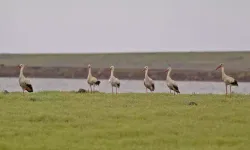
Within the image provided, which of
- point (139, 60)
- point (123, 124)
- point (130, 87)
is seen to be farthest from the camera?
point (139, 60)

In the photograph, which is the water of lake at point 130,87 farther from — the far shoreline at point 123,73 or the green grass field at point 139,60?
the green grass field at point 139,60

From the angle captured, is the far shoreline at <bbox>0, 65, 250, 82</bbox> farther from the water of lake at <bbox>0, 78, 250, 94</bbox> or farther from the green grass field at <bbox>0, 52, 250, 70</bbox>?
the water of lake at <bbox>0, 78, 250, 94</bbox>

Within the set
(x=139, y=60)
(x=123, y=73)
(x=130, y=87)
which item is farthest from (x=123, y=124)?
(x=139, y=60)

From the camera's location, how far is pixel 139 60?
119562 millimetres

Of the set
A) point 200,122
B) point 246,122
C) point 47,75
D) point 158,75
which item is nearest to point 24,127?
point 200,122

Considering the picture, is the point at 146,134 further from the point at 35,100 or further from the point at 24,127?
the point at 35,100

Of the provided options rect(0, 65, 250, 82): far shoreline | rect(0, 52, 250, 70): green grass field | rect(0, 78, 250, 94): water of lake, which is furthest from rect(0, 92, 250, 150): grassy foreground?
rect(0, 52, 250, 70): green grass field

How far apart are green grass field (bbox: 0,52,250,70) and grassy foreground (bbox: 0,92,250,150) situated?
267 feet

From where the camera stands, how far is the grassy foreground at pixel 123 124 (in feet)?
57.3

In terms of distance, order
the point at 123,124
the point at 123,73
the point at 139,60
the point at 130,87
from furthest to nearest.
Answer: the point at 139,60 → the point at 123,73 → the point at 130,87 → the point at 123,124

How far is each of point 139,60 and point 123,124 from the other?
326 ft

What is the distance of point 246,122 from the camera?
21016mm

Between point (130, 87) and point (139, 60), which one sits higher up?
point (139, 60)

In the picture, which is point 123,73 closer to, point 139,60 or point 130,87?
point 139,60
